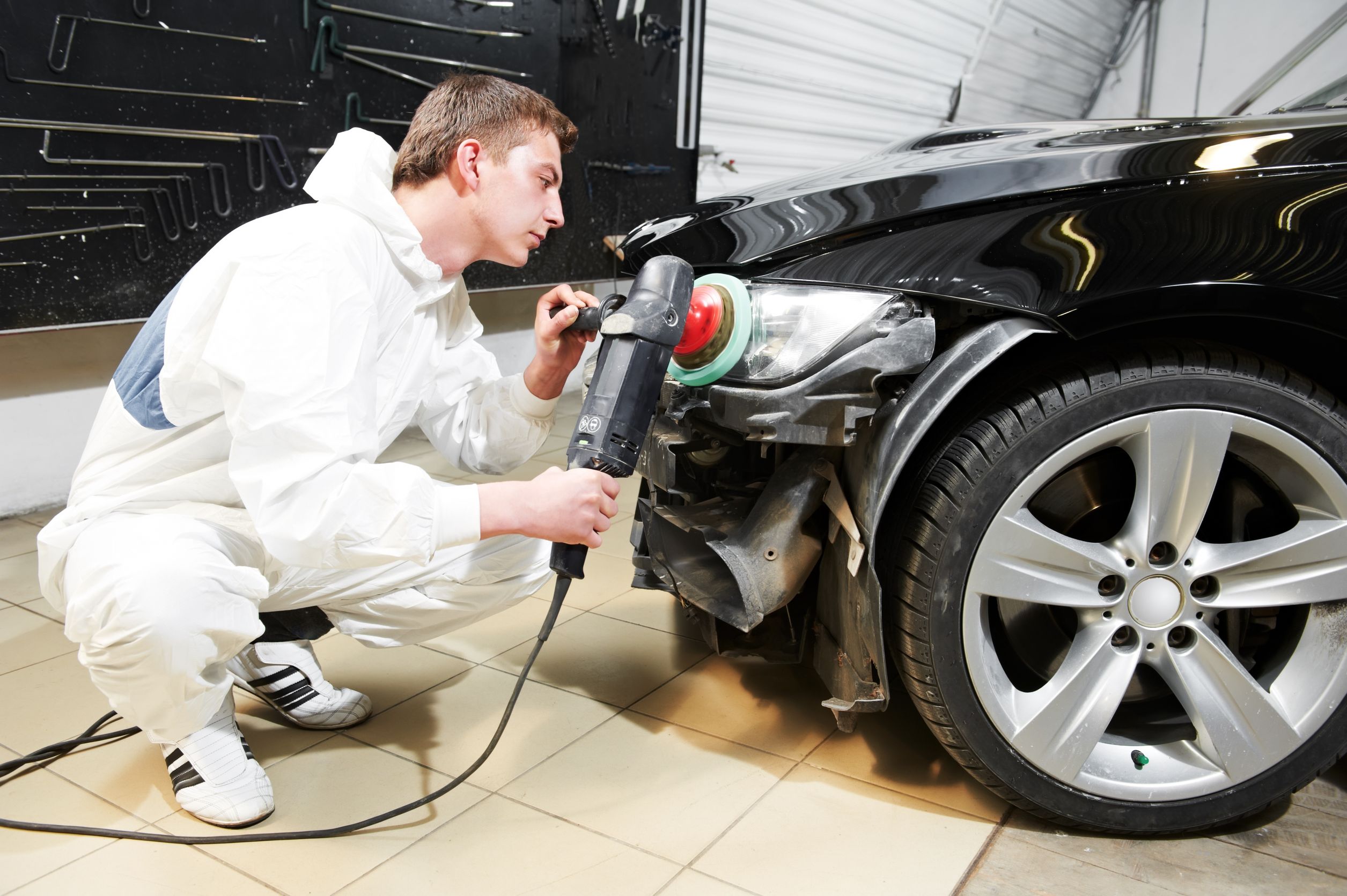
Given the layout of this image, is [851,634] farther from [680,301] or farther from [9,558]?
[9,558]

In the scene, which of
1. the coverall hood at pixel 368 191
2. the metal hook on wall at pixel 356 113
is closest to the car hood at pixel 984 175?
the coverall hood at pixel 368 191

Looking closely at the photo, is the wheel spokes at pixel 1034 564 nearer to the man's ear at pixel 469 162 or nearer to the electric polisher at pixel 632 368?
the electric polisher at pixel 632 368

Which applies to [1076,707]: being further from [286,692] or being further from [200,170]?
[200,170]

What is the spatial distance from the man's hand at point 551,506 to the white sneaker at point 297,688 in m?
0.66

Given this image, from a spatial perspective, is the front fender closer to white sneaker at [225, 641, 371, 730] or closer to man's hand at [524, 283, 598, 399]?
man's hand at [524, 283, 598, 399]

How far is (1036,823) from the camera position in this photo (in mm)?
1520

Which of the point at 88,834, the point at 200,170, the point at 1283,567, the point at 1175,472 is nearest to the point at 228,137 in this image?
the point at 200,170

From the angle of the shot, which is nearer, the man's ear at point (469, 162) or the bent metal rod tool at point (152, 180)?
the man's ear at point (469, 162)

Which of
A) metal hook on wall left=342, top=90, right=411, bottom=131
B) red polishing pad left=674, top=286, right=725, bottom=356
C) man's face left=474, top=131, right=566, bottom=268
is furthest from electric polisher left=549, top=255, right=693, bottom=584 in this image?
metal hook on wall left=342, top=90, right=411, bottom=131

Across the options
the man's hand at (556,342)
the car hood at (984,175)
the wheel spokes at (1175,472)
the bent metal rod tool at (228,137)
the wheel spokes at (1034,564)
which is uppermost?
the bent metal rod tool at (228,137)

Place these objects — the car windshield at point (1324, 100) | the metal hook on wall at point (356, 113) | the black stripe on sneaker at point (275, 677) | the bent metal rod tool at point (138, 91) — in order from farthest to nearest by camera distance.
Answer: the metal hook on wall at point (356, 113) < the bent metal rod tool at point (138, 91) < the car windshield at point (1324, 100) < the black stripe on sneaker at point (275, 677)

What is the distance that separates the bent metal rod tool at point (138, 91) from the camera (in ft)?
9.01

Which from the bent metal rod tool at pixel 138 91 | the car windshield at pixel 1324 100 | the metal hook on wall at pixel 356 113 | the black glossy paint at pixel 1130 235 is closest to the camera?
the black glossy paint at pixel 1130 235

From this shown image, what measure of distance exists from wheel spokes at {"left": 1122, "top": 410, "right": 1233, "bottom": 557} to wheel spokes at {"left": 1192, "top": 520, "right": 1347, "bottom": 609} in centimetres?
8
